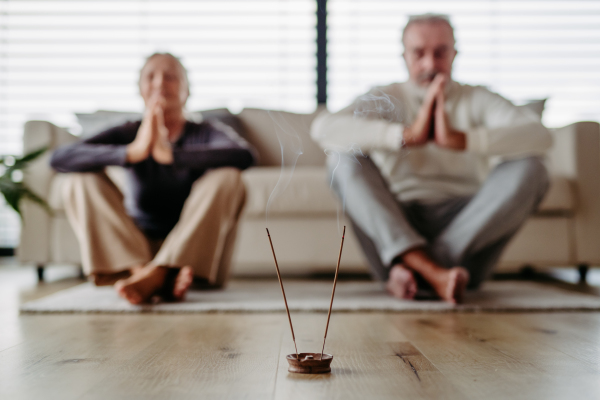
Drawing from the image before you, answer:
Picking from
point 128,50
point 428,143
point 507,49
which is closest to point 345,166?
point 428,143

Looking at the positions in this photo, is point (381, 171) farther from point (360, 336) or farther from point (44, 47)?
point (44, 47)

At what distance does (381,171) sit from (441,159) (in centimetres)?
20

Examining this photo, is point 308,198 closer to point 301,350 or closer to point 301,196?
point 301,196

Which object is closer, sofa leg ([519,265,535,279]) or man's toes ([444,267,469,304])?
man's toes ([444,267,469,304])

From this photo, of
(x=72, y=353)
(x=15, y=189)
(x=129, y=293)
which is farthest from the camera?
(x=15, y=189)

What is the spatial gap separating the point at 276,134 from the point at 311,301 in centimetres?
147

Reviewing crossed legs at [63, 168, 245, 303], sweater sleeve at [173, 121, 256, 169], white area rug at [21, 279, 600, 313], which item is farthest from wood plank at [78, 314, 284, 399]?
sweater sleeve at [173, 121, 256, 169]

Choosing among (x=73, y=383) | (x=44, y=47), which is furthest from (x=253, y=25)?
(x=73, y=383)

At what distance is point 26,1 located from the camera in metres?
3.59

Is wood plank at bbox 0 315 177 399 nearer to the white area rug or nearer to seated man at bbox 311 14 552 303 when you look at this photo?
the white area rug

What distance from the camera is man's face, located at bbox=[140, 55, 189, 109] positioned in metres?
1.66

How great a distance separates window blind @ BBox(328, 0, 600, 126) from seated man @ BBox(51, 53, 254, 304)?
6.07 feet

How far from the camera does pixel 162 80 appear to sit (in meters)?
1.66

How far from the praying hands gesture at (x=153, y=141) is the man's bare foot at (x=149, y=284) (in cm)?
34
